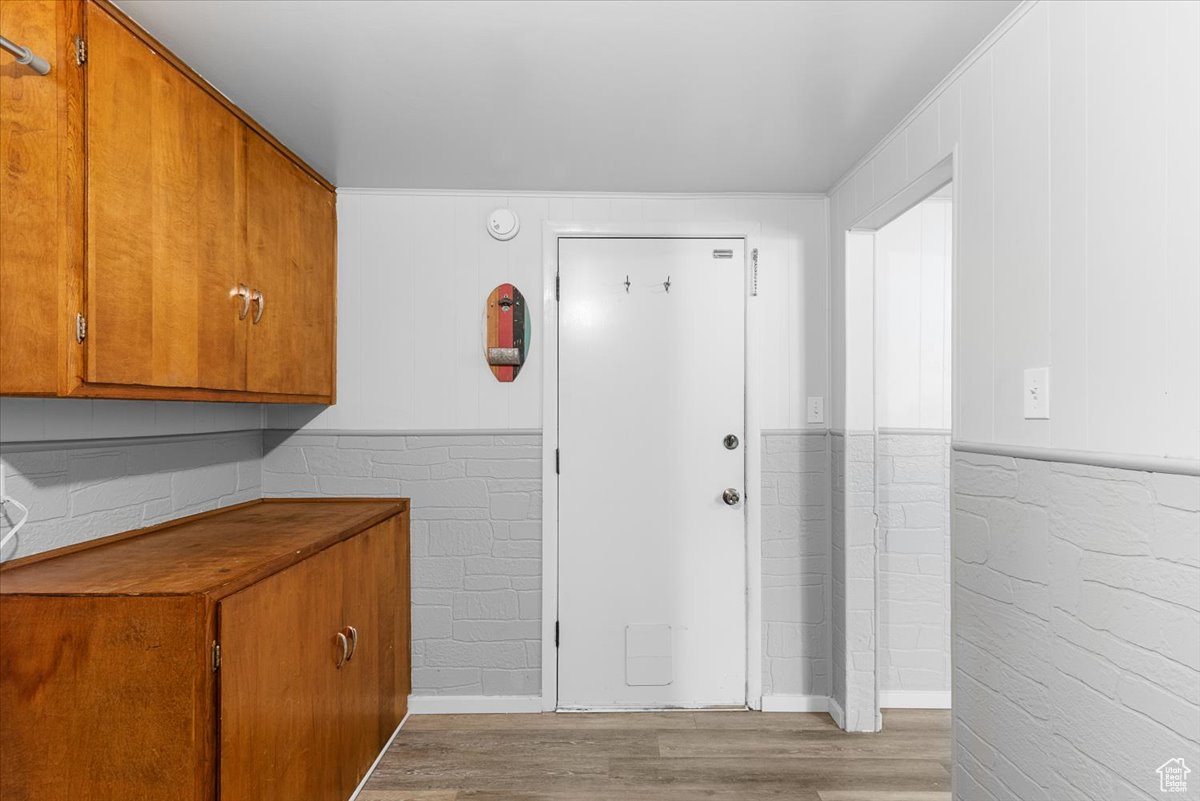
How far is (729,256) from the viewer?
10.2 feet

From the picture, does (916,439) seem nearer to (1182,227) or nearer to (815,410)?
(815,410)

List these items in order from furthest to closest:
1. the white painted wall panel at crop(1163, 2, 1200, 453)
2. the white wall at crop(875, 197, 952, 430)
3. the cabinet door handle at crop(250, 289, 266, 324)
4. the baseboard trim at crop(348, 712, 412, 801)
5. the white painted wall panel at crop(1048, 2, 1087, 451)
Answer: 1. the white wall at crop(875, 197, 952, 430)
2. the baseboard trim at crop(348, 712, 412, 801)
3. the cabinet door handle at crop(250, 289, 266, 324)
4. the white painted wall panel at crop(1048, 2, 1087, 451)
5. the white painted wall panel at crop(1163, 2, 1200, 453)

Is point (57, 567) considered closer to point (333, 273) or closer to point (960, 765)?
point (333, 273)

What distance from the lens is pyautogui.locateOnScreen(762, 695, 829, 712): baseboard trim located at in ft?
10.0

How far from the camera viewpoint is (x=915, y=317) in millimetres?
3105

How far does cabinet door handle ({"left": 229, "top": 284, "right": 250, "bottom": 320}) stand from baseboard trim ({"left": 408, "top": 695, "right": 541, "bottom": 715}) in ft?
5.75

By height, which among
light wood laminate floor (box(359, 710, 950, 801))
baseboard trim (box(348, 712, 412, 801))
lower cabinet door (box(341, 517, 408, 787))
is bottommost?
light wood laminate floor (box(359, 710, 950, 801))

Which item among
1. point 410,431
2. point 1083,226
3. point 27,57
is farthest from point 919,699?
point 27,57

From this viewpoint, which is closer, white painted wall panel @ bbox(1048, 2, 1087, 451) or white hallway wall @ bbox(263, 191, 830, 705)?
white painted wall panel @ bbox(1048, 2, 1087, 451)

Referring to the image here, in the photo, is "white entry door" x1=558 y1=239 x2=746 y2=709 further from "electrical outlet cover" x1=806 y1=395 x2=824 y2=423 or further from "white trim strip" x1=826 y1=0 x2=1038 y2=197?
"white trim strip" x1=826 y1=0 x2=1038 y2=197

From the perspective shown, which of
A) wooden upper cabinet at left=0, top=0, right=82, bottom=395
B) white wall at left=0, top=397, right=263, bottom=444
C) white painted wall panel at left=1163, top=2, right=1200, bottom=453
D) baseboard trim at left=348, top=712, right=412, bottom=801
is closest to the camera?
white painted wall panel at left=1163, top=2, right=1200, bottom=453

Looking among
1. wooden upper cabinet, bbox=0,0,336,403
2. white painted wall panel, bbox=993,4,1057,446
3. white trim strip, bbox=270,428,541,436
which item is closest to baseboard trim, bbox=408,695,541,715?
white trim strip, bbox=270,428,541,436

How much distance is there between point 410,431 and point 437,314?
51 centimetres

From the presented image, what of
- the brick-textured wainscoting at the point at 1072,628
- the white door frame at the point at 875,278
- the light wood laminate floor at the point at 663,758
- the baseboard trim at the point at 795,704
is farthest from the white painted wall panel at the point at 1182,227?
the baseboard trim at the point at 795,704
